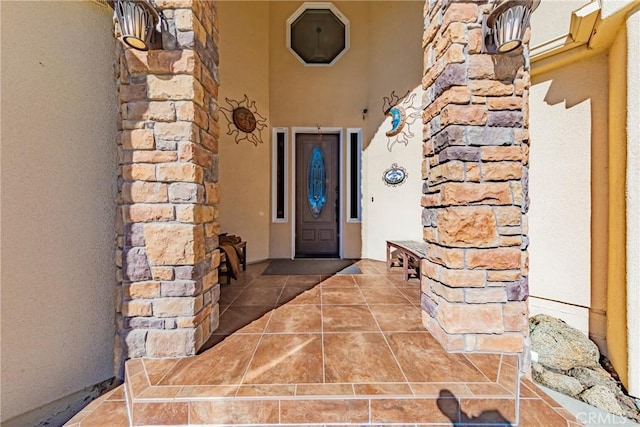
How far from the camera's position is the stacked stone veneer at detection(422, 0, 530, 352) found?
5.12 feet

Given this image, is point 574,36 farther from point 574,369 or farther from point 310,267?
point 310,267

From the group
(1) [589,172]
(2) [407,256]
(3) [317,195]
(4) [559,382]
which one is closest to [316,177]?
(3) [317,195]

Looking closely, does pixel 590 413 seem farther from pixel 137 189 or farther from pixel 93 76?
pixel 93 76

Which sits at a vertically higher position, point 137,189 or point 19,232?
point 137,189

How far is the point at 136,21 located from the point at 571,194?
144 inches

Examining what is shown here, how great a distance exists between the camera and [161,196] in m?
1.55

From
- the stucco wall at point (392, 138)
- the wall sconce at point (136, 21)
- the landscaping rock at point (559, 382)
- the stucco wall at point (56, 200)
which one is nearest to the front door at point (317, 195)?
the stucco wall at point (392, 138)

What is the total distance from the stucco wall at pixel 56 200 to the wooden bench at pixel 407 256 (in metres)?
2.72

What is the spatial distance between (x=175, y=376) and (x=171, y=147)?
1.31m

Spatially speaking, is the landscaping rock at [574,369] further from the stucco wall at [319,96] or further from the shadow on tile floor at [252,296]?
the stucco wall at [319,96]

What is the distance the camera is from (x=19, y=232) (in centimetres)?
141

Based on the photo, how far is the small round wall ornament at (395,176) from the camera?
4113mm

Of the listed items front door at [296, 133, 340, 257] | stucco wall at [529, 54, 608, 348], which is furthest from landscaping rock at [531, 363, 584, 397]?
front door at [296, 133, 340, 257]

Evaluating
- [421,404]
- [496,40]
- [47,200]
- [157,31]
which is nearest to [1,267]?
[47,200]
